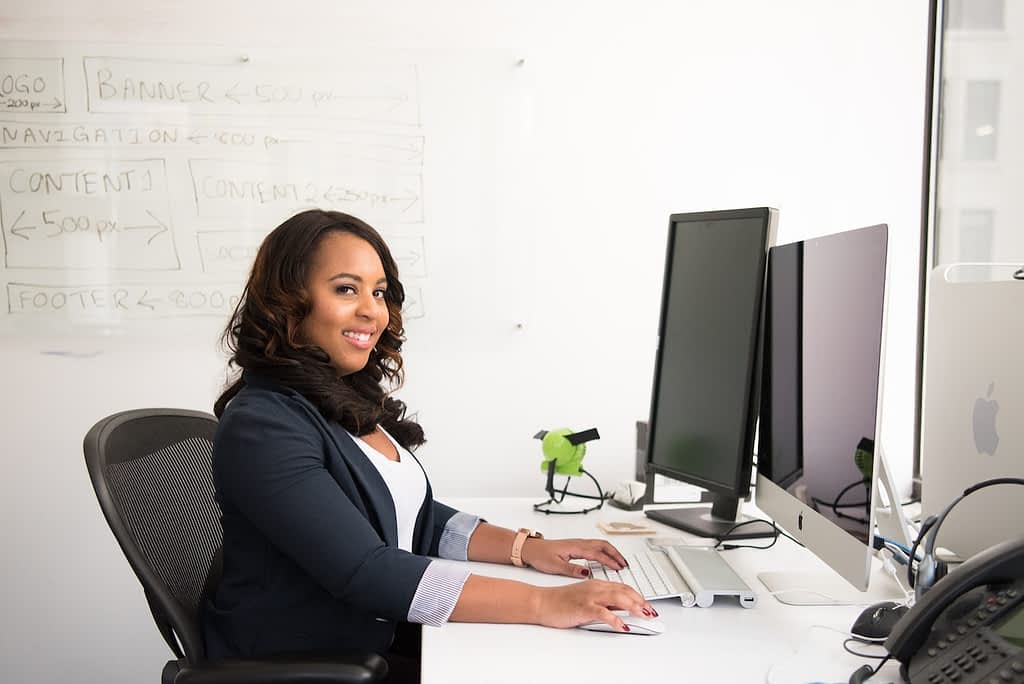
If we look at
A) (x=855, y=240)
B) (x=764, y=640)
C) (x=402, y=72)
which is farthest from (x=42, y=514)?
(x=855, y=240)

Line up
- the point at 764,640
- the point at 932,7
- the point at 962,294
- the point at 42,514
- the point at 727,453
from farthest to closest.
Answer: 1. the point at 932,7
2. the point at 42,514
3. the point at 727,453
4. the point at 962,294
5. the point at 764,640

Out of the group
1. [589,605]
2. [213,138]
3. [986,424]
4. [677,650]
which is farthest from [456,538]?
[213,138]

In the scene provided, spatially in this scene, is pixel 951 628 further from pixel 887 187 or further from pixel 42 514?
pixel 42 514

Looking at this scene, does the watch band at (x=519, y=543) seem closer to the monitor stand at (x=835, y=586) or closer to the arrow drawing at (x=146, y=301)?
the monitor stand at (x=835, y=586)

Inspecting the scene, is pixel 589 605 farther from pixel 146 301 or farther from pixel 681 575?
pixel 146 301

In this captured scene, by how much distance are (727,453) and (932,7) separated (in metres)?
1.91

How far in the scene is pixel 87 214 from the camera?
263cm

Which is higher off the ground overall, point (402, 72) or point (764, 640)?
point (402, 72)

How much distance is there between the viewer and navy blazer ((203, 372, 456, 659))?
125 cm

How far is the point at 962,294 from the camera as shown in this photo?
1.50 meters

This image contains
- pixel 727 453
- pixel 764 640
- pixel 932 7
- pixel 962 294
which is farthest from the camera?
pixel 932 7

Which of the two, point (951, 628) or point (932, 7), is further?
point (932, 7)

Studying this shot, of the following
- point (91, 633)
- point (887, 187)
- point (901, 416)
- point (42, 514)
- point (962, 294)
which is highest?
point (887, 187)

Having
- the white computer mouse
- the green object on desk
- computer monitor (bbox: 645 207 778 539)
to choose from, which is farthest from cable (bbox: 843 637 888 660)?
the green object on desk
